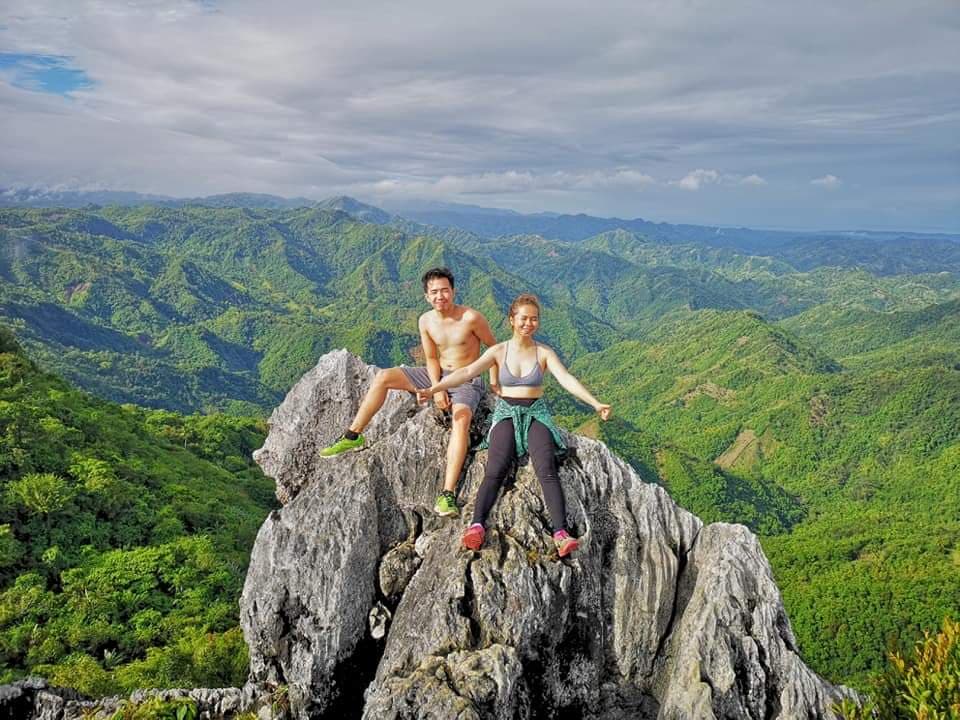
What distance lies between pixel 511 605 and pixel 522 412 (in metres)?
3.61

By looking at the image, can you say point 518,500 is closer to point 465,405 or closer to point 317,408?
point 465,405

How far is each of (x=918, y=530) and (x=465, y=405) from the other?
146333 millimetres

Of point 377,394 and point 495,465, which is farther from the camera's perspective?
point 377,394

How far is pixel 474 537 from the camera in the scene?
10984 millimetres

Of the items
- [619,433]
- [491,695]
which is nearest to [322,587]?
[491,695]

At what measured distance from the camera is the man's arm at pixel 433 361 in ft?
42.0

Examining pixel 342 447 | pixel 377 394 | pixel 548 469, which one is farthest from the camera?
pixel 342 447

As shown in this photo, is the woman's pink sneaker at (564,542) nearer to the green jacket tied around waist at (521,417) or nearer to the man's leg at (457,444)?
the green jacket tied around waist at (521,417)

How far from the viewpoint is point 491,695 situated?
9.84 meters

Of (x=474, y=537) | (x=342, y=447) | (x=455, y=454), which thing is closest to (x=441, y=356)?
(x=455, y=454)

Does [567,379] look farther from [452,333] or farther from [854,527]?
[854,527]

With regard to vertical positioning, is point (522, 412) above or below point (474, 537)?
above

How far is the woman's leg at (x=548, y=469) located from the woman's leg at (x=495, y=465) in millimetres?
440

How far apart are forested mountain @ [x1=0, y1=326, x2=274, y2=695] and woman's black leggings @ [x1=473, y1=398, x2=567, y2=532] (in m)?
22.1
